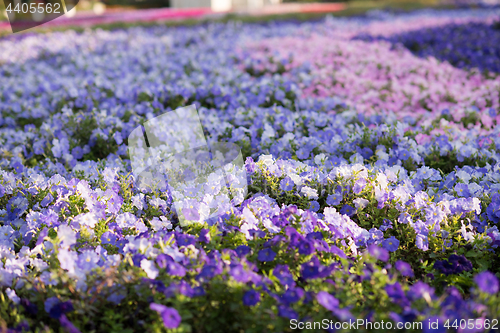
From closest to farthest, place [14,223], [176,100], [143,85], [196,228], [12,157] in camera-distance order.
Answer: [196,228], [14,223], [12,157], [176,100], [143,85]

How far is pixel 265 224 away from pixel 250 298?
546 millimetres

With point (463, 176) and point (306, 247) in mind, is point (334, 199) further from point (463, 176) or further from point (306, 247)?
point (463, 176)

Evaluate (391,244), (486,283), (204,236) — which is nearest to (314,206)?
(391,244)

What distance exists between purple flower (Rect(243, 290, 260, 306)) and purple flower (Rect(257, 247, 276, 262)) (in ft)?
1.06

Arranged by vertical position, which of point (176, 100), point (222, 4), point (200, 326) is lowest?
point (200, 326)

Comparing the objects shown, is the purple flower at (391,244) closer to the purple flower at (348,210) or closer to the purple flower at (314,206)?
the purple flower at (348,210)

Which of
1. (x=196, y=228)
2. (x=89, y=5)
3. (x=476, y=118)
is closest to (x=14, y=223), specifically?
(x=196, y=228)

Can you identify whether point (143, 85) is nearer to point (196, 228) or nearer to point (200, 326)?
point (196, 228)

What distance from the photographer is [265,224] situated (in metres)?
2.10

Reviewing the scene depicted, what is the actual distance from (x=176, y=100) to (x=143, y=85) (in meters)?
0.73

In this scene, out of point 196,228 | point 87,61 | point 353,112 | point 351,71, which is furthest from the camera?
point 87,61

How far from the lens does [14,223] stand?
239 centimetres

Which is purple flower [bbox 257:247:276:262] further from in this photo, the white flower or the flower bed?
the white flower

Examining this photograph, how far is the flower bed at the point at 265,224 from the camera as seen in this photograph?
1.70 m
